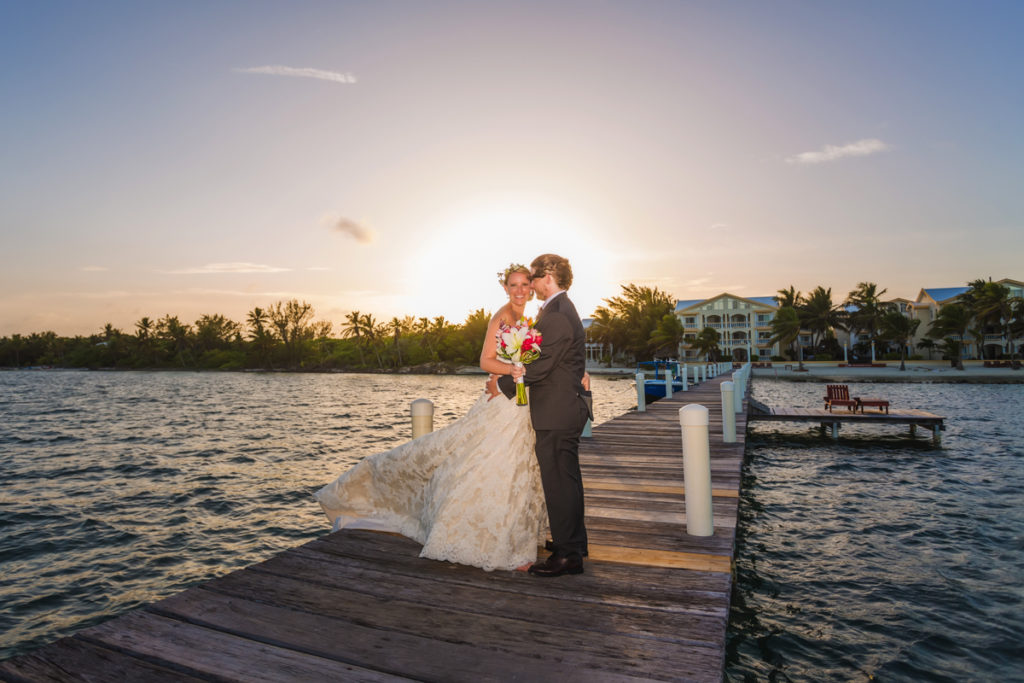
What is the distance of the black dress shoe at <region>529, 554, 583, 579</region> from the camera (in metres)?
4.11

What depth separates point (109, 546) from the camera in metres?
9.87

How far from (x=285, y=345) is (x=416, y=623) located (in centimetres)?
14804

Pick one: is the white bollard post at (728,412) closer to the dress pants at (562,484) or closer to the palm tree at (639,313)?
the dress pants at (562,484)

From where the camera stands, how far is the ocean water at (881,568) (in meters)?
5.37

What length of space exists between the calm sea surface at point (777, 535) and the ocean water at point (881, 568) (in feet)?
0.09

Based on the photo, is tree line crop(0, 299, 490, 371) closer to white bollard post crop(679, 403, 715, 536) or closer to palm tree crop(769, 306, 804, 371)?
palm tree crop(769, 306, 804, 371)

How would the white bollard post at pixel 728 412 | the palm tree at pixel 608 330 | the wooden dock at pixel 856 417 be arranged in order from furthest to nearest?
the palm tree at pixel 608 330 < the wooden dock at pixel 856 417 < the white bollard post at pixel 728 412

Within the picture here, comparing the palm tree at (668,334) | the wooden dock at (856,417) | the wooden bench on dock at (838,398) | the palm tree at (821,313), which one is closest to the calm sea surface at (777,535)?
the wooden dock at (856,417)

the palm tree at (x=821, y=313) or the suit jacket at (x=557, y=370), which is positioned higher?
the palm tree at (x=821, y=313)

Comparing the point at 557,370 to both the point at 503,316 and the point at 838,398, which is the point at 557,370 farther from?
the point at 838,398

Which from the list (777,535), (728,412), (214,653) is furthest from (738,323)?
(214,653)

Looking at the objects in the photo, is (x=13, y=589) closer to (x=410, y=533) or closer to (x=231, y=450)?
A: (x=410, y=533)

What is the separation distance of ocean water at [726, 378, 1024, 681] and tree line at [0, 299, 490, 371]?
9573cm

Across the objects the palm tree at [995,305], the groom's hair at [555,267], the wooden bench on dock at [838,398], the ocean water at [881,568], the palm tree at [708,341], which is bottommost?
the ocean water at [881,568]
